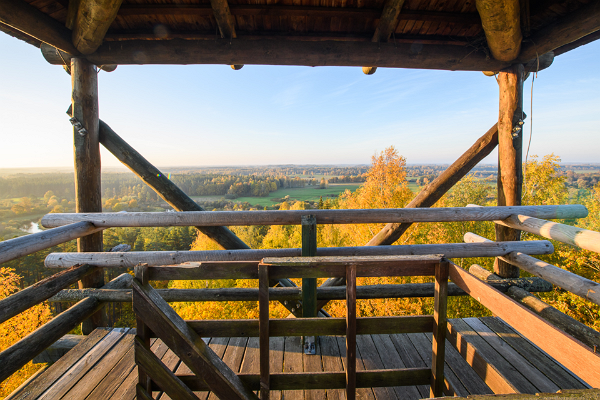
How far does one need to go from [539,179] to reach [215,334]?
28072 mm

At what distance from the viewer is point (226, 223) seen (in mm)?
2242

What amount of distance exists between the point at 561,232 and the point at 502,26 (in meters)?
1.79

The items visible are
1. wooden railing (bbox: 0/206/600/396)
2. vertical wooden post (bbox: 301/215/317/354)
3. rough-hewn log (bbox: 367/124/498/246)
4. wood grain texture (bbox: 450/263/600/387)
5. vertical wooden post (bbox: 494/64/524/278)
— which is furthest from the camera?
rough-hewn log (bbox: 367/124/498/246)

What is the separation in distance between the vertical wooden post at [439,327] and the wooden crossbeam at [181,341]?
0.90m

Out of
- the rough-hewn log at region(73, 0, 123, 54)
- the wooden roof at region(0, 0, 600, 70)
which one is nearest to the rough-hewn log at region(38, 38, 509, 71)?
the wooden roof at region(0, 0, 600, 70)

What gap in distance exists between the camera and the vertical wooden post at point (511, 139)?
9.12 ft

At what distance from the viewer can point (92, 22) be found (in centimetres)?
224

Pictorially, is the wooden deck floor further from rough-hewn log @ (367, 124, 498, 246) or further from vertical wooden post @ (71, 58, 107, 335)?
rough-hewn log @ (367, 124, 498, 246)

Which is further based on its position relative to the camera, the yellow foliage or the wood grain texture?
the yellow foliage

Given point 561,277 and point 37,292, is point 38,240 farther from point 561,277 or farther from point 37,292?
point 561,277

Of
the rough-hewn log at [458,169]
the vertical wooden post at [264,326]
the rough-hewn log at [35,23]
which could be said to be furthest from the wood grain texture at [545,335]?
the rough-hewn log at [35,23]

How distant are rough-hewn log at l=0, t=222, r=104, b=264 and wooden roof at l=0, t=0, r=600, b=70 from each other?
5.35 ft

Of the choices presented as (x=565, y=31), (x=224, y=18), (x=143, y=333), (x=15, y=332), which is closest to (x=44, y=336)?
(x=143, y=333)

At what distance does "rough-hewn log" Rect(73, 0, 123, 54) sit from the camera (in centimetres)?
213
